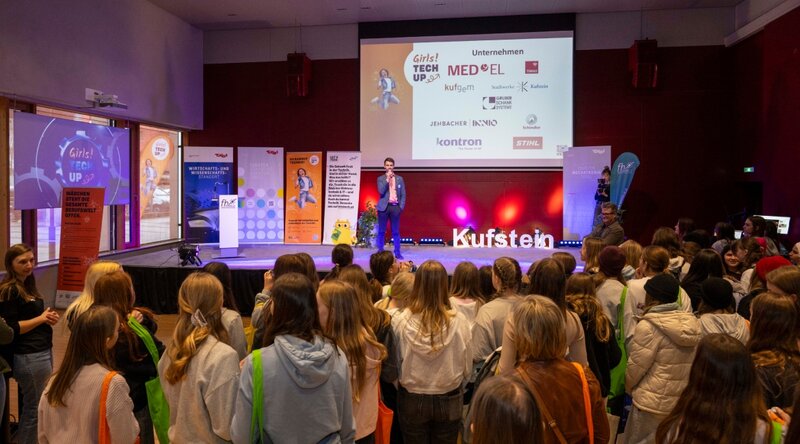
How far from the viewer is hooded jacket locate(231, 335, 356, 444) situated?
1.83 m

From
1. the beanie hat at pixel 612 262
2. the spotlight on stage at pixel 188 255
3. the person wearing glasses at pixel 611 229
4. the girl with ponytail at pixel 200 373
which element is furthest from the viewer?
the spotlight on stage at pixel 188 255

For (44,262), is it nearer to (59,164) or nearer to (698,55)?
(59,164)

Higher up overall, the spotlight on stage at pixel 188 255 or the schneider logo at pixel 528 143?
the schneider logo at pixel 528 143

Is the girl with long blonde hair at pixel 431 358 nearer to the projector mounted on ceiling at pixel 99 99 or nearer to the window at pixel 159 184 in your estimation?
the projector mounted on ceiling at pixel 99 99

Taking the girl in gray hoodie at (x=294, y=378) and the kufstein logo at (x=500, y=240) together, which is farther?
the kufstein logo at (x=500, y=240)

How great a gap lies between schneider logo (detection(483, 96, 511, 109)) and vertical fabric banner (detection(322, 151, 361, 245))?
97.4 inches

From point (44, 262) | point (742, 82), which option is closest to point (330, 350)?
point (44, 262)

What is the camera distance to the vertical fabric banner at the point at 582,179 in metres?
10.0

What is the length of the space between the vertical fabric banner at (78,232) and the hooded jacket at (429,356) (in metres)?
6.09

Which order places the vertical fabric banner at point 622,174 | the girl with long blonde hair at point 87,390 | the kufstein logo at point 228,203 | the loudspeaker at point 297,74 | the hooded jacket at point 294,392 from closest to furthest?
the hooded jacket at point 294,392 → the girl with long blonde hair at point 87,390 → the kufstein logo at point 228,203 → the vertical fabric banner at point 622,174 → the loudspeaker at point 297,74

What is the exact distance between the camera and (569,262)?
3609 millimetres

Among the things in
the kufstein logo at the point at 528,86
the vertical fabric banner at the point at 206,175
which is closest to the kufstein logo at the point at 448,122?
the kufstein logo at the point at 528,86

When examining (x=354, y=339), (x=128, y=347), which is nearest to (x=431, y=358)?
(x=354, y=339)

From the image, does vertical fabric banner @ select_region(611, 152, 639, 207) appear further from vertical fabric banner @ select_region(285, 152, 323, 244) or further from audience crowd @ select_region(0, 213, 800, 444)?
audience crowd @ select_region(0, 213, 800, 444)
